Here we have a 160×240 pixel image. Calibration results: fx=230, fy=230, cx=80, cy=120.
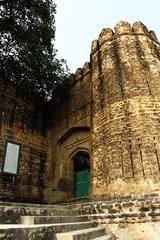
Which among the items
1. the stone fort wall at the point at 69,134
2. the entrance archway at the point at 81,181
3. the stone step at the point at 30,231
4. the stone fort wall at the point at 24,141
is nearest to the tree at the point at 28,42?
the stone fort wall at the point at 24,141

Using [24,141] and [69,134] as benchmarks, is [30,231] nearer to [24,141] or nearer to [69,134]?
[24,141]

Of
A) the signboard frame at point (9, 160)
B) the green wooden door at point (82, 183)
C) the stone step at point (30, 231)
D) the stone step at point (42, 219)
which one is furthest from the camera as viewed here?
the green wooden door at point (82, 183)

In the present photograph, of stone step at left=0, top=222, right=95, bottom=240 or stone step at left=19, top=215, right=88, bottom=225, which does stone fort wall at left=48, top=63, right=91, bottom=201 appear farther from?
stone step at left=0, top=222, right=95, bottom=240

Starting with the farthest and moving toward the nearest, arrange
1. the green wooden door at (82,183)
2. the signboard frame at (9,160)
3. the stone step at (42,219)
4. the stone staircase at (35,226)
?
the green wooden door at (82,183) → the signboard frame at (9,160) → the stone step at (42,219) → the stone staircase at (35,226)

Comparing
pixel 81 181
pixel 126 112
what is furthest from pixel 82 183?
pixel 126 112

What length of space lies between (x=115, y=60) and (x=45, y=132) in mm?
4828

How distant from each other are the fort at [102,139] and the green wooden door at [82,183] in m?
0.04

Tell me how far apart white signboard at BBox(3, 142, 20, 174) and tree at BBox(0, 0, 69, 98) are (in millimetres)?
2765

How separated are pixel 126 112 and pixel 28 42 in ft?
18.2

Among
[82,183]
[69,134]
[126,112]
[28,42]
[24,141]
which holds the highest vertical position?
[28,42]

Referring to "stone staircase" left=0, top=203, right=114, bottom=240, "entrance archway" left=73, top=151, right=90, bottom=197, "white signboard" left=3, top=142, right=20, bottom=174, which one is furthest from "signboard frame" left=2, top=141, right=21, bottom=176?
"stone staircase" left=0, top=203, right=114, bottom=240

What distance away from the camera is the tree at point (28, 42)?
9.17m

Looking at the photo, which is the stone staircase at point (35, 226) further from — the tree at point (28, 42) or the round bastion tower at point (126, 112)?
the tree at point (28, 42)

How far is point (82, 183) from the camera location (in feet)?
29.7
